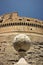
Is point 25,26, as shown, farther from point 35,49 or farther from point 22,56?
point 22,56

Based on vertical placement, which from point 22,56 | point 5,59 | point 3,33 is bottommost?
point 22,56

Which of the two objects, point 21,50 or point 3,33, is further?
point 3,33

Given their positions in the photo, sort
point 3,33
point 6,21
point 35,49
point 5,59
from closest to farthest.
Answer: point 5,59 → point 35,49 → point 3,33 → point 6,21

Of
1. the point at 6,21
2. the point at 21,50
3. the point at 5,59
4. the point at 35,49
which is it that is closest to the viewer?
the point at 21,50

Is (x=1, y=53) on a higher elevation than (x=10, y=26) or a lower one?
lower

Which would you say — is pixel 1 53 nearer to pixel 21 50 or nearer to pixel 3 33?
pixel 3 33

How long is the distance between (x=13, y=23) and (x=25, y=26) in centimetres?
85

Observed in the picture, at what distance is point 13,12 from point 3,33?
2547 millimetres

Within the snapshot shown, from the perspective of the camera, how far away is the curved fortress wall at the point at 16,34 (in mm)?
17125

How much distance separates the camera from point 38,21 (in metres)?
21.5

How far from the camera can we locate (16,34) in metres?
18.9

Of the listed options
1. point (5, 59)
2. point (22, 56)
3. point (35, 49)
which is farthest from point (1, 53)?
point (22, 56)

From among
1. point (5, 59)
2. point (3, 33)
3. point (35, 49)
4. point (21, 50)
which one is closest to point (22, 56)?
point (21, 50)

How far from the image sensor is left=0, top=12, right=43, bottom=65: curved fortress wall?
674 inches
